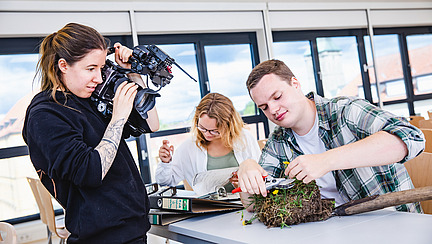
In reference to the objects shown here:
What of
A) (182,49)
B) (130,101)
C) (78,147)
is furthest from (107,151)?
(182,49)

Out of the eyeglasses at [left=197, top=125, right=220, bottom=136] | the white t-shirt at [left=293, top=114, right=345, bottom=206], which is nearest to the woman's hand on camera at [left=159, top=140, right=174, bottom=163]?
the eyeglasses at [left=197, top=125, right=220, bottom=136]

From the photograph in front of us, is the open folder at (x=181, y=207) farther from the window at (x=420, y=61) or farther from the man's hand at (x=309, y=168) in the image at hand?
the window at (x=420, y=61)

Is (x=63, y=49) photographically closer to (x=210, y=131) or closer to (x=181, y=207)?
(x=181, y=207)

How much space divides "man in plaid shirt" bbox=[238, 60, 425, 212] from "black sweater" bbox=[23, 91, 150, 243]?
37 cm

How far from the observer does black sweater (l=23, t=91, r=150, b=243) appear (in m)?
1.22

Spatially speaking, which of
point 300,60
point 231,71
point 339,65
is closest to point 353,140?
point 231,71

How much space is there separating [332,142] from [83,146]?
2.99 feet

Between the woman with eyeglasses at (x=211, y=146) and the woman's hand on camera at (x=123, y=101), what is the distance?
3.31 ft

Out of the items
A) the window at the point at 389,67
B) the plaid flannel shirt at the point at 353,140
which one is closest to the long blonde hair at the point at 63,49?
the plaid flannel shirt at the point at 353,140

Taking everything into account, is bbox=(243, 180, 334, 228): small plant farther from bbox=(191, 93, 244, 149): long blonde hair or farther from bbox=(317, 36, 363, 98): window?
bbox=(317, 36, 363, 98): window

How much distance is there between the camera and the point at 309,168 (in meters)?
1.28

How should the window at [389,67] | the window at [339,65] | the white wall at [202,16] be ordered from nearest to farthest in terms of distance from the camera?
1. the white wall at [202,16]
2. the window at [339,65]
3. the window at [389,67]

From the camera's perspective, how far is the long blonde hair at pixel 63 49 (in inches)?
51.4

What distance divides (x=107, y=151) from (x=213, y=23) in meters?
3.88
